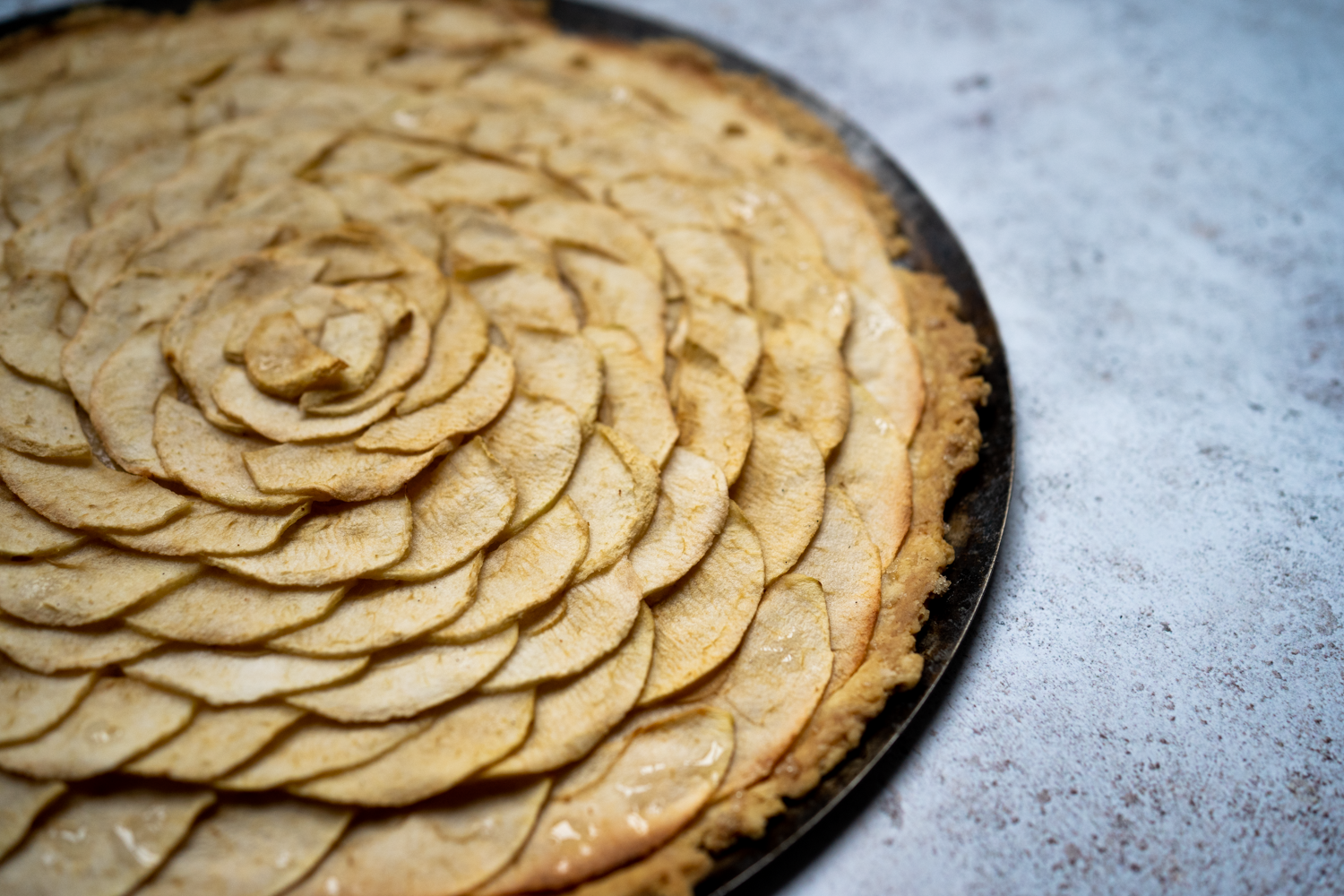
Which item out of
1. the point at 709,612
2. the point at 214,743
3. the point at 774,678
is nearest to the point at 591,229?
the point at 709,612

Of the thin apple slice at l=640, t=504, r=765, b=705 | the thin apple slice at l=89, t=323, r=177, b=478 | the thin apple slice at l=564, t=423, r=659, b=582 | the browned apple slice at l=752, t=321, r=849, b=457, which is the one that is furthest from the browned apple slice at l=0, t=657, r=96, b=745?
the browned apple slice at l=752, t=321, r=849, b=457

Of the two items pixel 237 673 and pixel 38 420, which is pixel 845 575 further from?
pixel 38 420

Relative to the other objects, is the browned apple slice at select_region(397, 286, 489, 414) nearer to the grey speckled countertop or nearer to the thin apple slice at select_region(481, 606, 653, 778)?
the thin apple slice at select_region(481, 606, 653, 778)

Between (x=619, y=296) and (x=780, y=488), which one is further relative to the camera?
(x=619, y=296)

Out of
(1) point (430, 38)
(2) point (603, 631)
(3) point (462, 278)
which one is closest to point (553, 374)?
(3) point (462, 278)

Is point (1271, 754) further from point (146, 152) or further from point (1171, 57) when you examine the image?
point (146, 152)

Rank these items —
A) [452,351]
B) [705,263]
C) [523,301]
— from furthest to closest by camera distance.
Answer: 1. [705,263]
2. [523,301]
3. [452,351]
